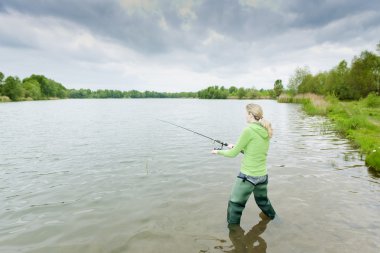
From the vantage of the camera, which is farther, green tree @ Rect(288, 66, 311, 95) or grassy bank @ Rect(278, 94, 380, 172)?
green tree @ Rect(288, 66, 311, 95)

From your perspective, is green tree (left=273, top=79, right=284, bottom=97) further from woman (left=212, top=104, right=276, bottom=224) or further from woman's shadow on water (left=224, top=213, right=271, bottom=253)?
woman (left=212, top=104, right=276, bottom=224)

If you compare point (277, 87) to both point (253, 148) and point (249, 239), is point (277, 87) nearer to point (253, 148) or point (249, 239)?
point (253, 148)

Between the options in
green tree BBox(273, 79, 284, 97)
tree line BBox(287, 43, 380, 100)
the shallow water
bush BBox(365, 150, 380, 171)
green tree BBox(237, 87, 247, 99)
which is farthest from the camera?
green tree BBox(237, 87, 247, 99)

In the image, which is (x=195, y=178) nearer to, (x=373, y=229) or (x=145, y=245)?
(x=145, y=245)

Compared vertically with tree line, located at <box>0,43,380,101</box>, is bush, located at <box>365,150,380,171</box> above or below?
below

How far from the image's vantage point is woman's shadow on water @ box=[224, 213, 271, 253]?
6.01 metres

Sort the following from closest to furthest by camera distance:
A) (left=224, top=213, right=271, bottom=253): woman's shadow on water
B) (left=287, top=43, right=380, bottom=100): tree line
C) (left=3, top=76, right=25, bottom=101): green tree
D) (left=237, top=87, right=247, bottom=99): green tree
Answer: (left=224, top=213, right=271, bottom=253): woman's shadow on water → (left=287, top=43, right=380, bottom=100): tree line → (left=3, top=76, right=25, bottom=101): green tree → (left=237, top=87, right=247, bottom=99): green tree

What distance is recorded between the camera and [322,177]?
11414 mm

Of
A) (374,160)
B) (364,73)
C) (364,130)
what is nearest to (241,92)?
(364,73)

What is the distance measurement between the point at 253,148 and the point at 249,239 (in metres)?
2.24

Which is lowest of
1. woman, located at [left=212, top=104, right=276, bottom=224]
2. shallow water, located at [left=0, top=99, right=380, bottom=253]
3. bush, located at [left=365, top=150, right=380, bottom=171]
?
shallow water, located at [left=0, top=99, right=380, bottom=253]

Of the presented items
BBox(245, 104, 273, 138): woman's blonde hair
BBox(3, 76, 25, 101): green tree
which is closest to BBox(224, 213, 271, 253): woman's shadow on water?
BBox(245, 104, 273, 138): woman's blonde hair

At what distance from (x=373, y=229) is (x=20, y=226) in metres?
9.42

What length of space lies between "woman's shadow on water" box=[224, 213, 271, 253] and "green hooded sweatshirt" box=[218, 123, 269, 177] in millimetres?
1581
